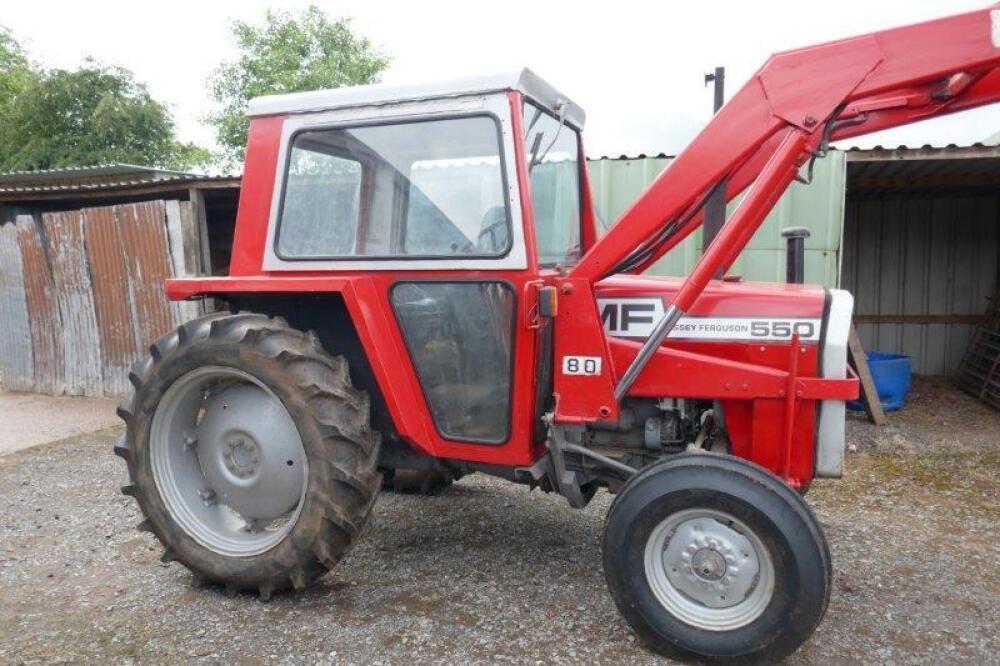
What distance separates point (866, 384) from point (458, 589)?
15.2ft

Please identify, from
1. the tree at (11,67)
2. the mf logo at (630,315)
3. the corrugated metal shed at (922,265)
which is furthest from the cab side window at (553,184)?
the tree at (11,67)

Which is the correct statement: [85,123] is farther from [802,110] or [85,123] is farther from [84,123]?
[802,110]

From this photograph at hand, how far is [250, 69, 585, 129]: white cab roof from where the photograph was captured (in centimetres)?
273

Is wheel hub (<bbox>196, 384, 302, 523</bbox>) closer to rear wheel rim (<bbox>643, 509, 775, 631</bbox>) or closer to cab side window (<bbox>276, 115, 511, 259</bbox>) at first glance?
cab side window (<bbox>276, 115, 511, 259</bbox>)

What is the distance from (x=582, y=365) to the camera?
280 centimetres

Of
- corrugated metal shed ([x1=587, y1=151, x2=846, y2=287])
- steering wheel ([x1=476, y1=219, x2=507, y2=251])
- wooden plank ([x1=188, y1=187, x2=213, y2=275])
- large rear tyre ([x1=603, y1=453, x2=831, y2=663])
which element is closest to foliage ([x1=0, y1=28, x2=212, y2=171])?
wooden plank ([x1=188, y1=187, x2=213, y2=275])

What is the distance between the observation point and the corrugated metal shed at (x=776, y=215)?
6.23 metres

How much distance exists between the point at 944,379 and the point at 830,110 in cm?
755

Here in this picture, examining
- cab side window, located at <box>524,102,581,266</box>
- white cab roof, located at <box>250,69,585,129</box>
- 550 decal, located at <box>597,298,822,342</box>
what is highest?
white cab roof, located at <box>250,69,585,129</box>

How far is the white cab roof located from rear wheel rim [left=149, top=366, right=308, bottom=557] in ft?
3.80

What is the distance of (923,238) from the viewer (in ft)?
28.6

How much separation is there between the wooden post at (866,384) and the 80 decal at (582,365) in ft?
13.9

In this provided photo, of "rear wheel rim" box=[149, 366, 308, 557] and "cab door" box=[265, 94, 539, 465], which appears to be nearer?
"cab door" box=[265, 94, 539, 465]

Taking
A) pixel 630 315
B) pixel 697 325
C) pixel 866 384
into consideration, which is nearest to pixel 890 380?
pixel 866 384
